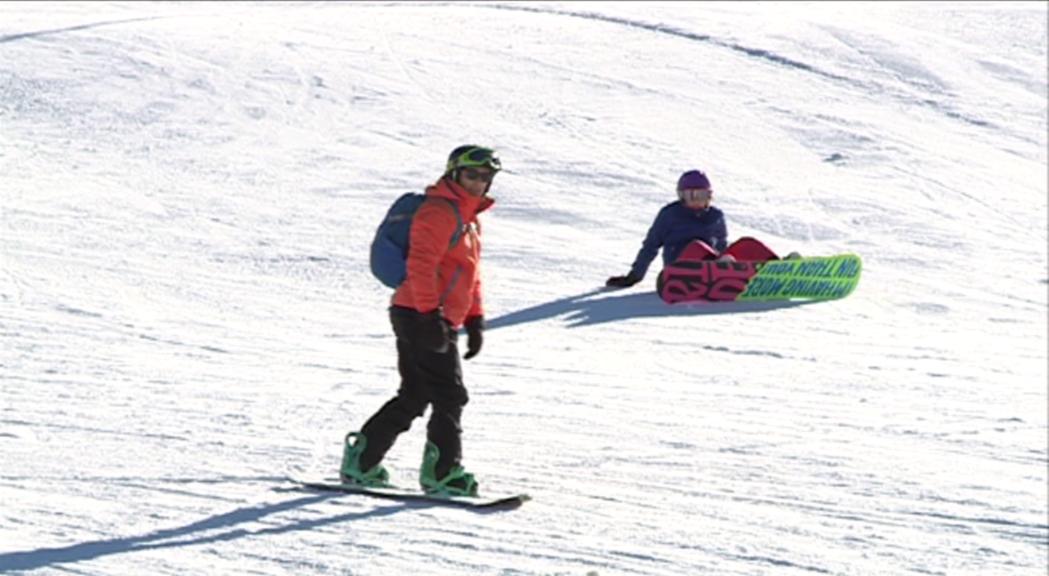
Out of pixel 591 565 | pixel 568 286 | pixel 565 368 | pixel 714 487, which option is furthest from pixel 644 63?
pixel 591 565

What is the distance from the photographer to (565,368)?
33.6 ft

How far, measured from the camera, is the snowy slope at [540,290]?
680cm

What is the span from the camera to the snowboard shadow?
5.85 m

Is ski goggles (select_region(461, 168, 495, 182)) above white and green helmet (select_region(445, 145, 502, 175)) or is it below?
below

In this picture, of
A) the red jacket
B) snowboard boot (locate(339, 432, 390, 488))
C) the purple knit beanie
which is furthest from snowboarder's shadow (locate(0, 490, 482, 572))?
the purple knit beanie

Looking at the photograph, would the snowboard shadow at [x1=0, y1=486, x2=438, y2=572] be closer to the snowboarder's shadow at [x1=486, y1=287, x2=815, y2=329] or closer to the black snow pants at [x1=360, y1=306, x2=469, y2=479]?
the black snow pants at [x1=360, y1=306, x2=469, y2=479]

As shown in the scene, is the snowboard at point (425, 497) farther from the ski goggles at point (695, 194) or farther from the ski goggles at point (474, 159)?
the ski goggles at point (695, 194)

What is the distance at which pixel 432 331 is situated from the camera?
6691 mm

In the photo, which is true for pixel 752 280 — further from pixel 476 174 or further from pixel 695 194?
pixel 476 174

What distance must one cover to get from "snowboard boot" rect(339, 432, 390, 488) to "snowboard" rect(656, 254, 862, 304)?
5562 mm

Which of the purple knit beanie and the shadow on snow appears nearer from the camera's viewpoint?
the shadow on snow

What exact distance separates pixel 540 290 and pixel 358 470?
5.84m

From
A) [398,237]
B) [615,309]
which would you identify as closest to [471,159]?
[398,237]

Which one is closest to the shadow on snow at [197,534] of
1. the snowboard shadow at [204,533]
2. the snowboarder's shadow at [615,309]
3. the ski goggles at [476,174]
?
the snowboard shadow at [204,533]
